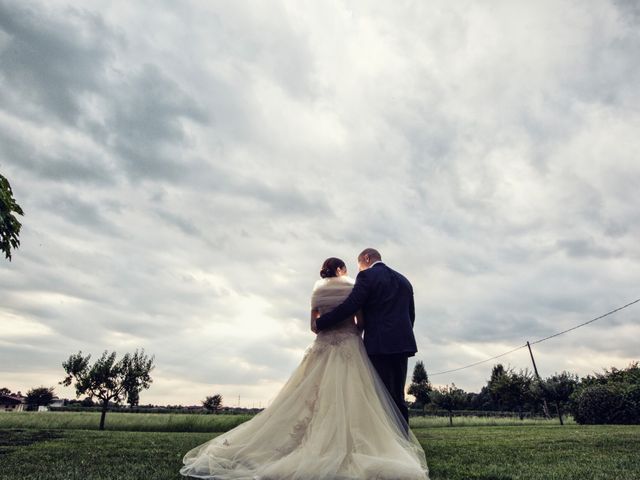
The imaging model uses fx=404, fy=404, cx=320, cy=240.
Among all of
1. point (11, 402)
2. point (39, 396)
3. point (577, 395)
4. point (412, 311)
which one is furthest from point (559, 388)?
point (11, 402)

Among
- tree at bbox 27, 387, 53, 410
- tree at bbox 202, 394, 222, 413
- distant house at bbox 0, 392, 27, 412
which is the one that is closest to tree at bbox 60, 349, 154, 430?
tree at bbox 202, 394, 222, 413

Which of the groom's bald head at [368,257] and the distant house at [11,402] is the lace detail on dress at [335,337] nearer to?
the groom's bald head at [368,257]

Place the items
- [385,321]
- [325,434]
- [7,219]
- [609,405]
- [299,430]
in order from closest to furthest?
[325,434] < [299,430] < [385,321] < [7,219] < [609,405]

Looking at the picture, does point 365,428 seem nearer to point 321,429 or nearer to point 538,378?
point 321,429

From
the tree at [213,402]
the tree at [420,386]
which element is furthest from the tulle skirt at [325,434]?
the tree at [420,386]

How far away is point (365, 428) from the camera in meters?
4.59

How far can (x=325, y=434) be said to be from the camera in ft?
14.8

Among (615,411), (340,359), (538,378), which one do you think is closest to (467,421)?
(538,378)

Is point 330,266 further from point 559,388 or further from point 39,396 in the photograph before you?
point 39,396

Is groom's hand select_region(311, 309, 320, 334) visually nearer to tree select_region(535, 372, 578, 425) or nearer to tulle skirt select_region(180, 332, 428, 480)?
tulle skirt select_region(180, 332, 428, 480)

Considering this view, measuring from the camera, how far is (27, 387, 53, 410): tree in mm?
75312

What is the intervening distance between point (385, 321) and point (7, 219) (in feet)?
33.7

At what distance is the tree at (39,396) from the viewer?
247 feet

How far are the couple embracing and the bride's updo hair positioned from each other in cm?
2
